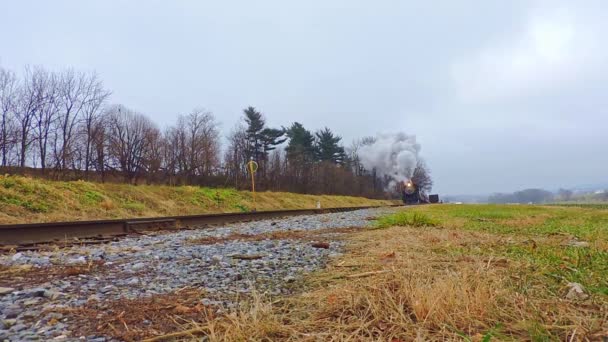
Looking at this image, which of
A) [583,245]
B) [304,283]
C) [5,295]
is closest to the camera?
[5,295]

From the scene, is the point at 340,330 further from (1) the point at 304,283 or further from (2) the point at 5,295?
(2) the point at 5,295

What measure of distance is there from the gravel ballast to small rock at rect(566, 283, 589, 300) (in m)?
1.86

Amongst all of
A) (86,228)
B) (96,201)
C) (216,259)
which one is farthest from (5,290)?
(96,201)

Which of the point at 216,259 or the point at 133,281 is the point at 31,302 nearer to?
the point at 133,281

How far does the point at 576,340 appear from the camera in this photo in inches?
64.7

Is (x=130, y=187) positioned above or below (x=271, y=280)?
above

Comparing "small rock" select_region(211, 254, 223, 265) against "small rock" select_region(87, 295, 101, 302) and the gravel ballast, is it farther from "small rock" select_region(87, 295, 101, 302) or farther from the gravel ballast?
"small rock" select_region(87, 295, 101, 302)

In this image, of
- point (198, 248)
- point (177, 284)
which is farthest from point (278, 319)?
point (198, 248)

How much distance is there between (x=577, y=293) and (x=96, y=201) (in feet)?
45.2

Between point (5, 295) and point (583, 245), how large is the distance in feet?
18.3

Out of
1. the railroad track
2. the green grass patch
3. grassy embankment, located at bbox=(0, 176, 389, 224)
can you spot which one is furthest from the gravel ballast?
grassy embankment, located at bbox=(0, 176, 389, 224)

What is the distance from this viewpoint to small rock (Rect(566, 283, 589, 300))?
2207 mm

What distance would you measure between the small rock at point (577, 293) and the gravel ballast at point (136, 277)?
6.11 ft

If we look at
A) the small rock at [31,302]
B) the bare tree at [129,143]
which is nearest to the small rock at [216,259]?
the small rock at [31,302]
